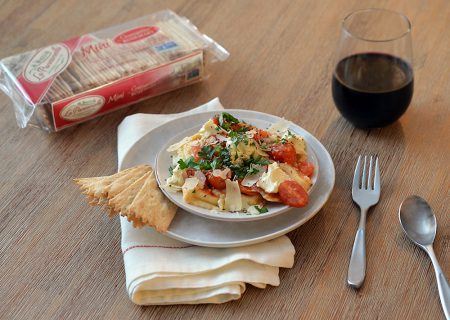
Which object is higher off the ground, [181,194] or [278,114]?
[181,194]

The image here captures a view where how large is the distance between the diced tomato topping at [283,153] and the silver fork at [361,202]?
0.14 meters

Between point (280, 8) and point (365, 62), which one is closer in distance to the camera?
point (365, 62)

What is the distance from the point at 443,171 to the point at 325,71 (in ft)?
1.37

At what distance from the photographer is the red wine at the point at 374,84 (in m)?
1.23

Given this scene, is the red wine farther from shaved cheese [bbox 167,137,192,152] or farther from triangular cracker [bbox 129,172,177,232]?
triangular cracker [bbox 129,172,177,232]

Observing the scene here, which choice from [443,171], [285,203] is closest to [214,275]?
[285,203]

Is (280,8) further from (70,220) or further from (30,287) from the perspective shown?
(30,287)

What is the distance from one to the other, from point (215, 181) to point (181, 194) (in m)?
0.06

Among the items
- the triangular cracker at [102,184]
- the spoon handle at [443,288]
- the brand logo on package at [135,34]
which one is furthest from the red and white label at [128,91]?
the spoon handle at [443,288]

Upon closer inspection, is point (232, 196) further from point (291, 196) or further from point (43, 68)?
point (43, 68)

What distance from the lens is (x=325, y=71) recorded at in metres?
1.50

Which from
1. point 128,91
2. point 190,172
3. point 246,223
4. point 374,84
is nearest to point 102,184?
point 190,172

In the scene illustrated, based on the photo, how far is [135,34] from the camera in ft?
4.85

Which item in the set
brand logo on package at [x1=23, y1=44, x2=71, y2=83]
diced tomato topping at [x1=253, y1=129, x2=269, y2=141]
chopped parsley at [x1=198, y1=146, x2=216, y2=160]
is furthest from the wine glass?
brand logo on package at [x1=23, y1=44, x2=71, y2=83]
